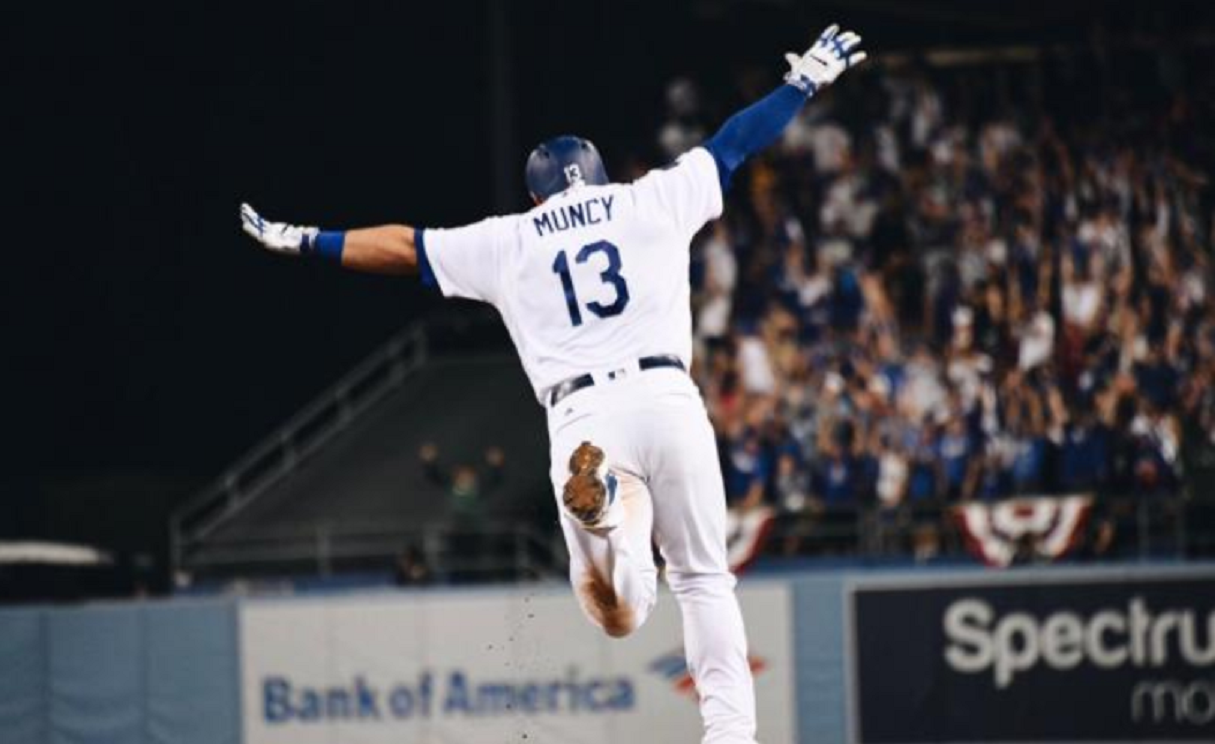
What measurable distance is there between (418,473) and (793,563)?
593 centimetres

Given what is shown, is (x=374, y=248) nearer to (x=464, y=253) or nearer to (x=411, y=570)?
(x=464, y=253)

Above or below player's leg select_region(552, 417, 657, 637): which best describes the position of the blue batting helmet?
above

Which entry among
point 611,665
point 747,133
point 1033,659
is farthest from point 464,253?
point 1033,659

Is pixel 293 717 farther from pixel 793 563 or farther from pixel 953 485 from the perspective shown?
pixel 953 485

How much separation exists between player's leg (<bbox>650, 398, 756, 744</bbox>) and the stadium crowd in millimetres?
10511

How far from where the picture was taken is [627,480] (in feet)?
29.6

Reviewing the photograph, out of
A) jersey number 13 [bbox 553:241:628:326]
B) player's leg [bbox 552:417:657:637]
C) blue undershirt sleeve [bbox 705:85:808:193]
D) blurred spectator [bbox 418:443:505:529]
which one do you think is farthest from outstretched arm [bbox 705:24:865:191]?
blurred spectator [bbox 418:443:505:529]

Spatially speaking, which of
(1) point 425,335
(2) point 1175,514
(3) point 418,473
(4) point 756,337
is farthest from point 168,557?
(2) point 1175,514

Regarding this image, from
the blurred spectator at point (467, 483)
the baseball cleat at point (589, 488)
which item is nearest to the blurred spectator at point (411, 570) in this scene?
the blurred spectator at point (467, 483)

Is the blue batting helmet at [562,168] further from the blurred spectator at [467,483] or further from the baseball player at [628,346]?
the blurred spectator at [467,483]

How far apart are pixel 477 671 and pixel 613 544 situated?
763 cm

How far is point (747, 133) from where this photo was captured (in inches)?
369

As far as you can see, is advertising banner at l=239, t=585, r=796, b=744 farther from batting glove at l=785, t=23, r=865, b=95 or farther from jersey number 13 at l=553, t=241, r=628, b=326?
jersey number 13 at l=553, t=241, r=628, b=326

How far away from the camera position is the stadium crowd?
2019cm
